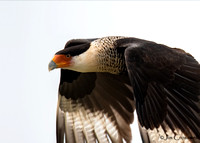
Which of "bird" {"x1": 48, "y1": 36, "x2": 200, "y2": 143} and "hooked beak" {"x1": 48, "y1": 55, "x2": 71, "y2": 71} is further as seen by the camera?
"hooked beak" {"x1": 48, "y1": 55, "x2": 71, "y2": 71}

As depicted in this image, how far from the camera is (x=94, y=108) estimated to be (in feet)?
29.5

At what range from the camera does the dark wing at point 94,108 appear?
8.71 metres

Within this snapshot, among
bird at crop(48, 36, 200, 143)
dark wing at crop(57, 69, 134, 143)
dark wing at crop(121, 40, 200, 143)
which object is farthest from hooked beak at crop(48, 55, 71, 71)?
dark wing at crop(121, 40, 200, 143)

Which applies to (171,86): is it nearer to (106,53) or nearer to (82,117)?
(106,53)

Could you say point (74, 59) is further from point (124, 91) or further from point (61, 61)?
point (124, 91)

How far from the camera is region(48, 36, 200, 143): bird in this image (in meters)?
7.12

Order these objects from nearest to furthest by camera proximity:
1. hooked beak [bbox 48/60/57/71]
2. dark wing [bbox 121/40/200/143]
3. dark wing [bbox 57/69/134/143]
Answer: dark wing [bbox 121/40/200/143] < hooked beak [bbox 48/60/57/71] < dark wing [bbox 57/69/134/143]

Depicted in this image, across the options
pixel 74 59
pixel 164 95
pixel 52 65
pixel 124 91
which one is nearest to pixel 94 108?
pixel 124 91

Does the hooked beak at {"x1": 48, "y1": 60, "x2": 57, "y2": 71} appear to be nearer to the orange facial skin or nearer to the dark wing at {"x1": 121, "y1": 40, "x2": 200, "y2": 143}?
the orange facial skin

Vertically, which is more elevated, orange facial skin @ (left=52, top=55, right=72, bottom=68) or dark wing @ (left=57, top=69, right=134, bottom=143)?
orange facial skin @ (left=52, top=55, right=72, bottom=68)

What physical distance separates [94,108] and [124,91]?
549mm

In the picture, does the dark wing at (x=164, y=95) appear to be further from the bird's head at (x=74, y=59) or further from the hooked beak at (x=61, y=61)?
the hooked beak at (x=61, y=61)

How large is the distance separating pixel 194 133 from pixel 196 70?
0.76 meters

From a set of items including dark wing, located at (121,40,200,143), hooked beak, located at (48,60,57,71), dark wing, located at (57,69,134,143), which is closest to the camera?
dark wing, located at (121,40,200,143)
